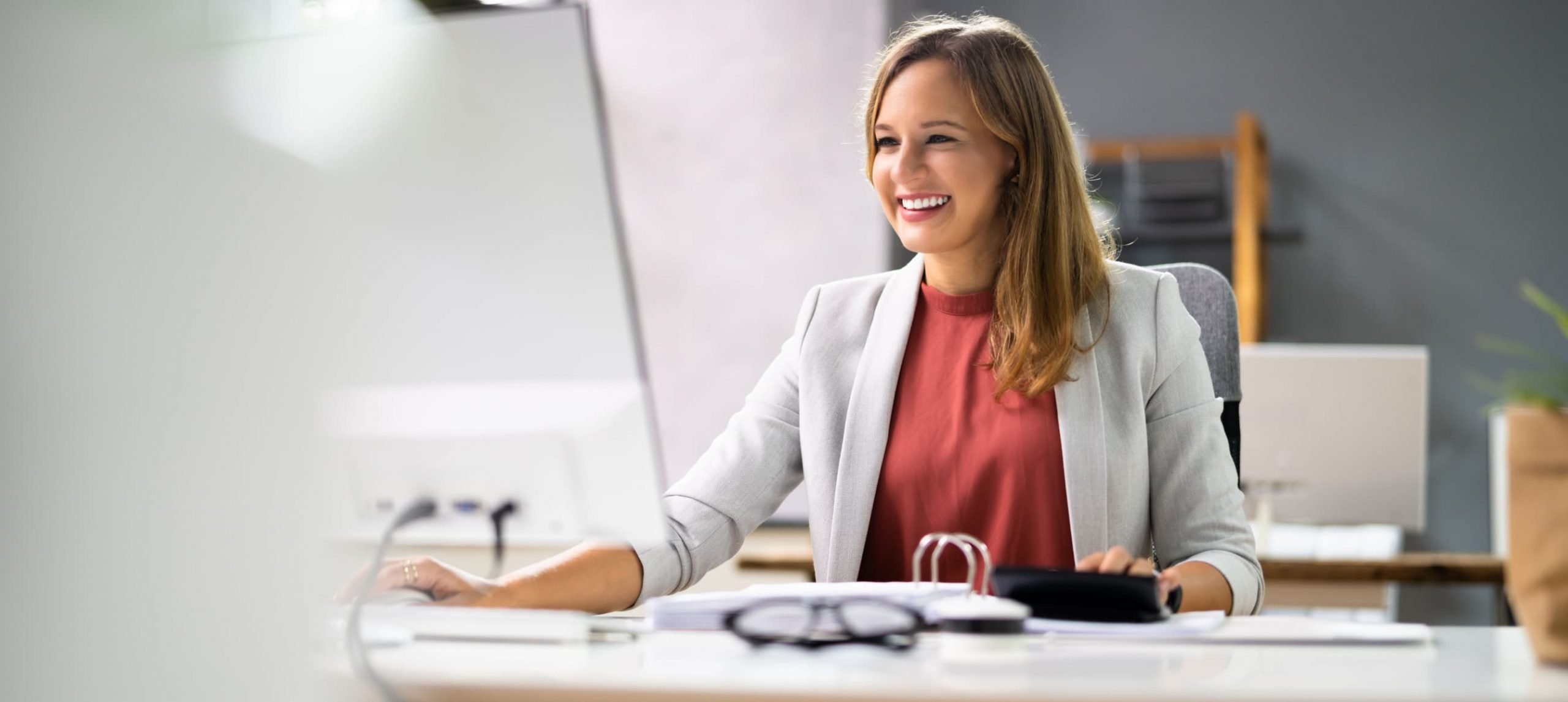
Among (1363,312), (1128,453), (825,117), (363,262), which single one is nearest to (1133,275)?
(1128,453)

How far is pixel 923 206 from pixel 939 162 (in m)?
0.05

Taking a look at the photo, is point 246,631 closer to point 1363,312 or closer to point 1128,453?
point 1128,453

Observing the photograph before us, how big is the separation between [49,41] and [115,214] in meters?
0.13

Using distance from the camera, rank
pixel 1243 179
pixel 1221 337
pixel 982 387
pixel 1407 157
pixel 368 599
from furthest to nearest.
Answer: pixel 1407 157 → pixel 1243 179 → pixel 1221 337 → pixel 982 387 → pixel 368 599

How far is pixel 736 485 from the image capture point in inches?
58.2

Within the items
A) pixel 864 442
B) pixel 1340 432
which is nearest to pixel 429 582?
pixel 864 442

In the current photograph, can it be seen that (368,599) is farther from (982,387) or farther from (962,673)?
(982,387)

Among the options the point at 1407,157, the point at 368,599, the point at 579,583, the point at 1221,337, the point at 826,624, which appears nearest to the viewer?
the point at 826,624

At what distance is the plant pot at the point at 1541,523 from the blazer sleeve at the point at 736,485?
0.77m

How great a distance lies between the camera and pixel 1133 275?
1.56m

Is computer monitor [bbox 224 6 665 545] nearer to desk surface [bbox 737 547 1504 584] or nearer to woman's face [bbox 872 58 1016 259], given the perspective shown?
woman's face [bbox 872 58 1016 259]

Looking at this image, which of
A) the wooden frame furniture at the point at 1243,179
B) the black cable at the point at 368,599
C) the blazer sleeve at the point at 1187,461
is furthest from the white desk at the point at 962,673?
the wooden frame furniture at the point at 1243,179

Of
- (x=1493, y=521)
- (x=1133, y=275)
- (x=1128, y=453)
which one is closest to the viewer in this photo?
(x=1128, y=453)

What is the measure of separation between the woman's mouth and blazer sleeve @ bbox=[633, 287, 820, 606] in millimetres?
176
